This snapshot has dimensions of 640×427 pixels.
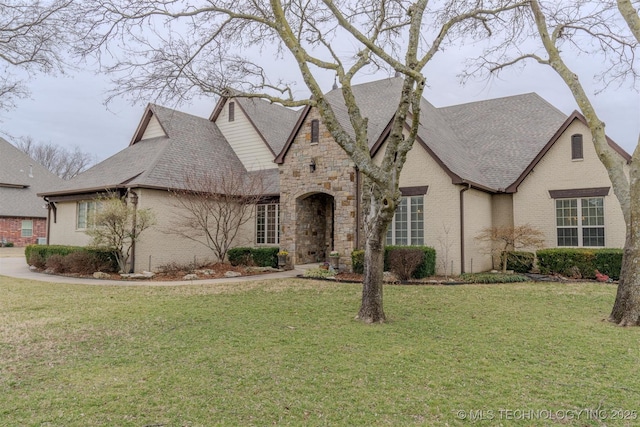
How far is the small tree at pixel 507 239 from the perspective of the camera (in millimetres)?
14203

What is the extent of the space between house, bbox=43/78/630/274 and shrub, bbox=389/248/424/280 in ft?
4.93

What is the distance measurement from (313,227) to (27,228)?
25.4m

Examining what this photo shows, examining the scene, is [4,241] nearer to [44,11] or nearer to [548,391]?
[44,11]

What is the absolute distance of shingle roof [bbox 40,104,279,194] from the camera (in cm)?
1625

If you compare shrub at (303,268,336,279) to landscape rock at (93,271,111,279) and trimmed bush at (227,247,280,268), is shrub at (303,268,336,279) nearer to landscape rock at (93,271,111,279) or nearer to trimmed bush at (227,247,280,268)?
trimmed bush at (227,247,280,268)

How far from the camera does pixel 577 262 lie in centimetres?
1348

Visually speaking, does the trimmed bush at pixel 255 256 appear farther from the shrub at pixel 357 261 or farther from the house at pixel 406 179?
the shrub at pixel 357 261

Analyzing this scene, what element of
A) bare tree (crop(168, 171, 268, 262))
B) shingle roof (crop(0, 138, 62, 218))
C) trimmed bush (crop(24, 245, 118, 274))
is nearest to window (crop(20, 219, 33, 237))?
shingle roof (crop(0, 138, 62, 218))

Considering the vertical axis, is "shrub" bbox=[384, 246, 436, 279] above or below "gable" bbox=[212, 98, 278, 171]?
below

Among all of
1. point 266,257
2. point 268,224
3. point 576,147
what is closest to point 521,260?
point 576,147

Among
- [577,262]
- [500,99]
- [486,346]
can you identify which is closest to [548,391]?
[486,346]

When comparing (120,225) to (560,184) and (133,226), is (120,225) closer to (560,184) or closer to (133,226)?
(133,226)

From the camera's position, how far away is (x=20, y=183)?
32375 mm

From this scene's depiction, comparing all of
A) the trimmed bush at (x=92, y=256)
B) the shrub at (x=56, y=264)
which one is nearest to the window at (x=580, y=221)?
the trimmed bush at (x=92, y=256)
